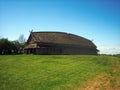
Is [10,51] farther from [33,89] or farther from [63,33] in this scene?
[33,89]

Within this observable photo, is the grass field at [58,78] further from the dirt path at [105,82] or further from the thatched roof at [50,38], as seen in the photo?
the thatched roof at [50,38]

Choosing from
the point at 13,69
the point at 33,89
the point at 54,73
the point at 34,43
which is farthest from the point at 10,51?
the point at 33,89

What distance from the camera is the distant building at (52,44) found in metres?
45.0

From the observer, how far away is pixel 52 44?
46.8m

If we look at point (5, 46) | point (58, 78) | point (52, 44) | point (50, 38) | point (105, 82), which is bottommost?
point (105, 82)

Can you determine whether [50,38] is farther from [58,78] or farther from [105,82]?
[105,82]

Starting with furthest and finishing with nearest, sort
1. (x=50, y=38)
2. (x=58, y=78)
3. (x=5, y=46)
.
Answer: (x=5, y=46), (x=50, y=38), (x=58, y=78)

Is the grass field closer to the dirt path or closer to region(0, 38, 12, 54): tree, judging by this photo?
the dirt path

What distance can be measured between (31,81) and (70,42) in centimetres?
3482

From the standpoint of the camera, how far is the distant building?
148 ft

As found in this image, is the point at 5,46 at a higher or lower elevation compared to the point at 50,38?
lower

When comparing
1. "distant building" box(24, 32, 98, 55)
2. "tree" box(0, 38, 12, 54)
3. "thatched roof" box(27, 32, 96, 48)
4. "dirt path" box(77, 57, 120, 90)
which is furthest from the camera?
"tree" box(0, 38, 12, 54)

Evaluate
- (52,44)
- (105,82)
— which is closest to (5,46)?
(52,44)

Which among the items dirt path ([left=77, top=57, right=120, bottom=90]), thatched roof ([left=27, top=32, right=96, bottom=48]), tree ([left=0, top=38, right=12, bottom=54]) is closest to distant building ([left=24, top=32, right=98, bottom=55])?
thatched roof ([left=27, top=32, right=96, bottom=48])
